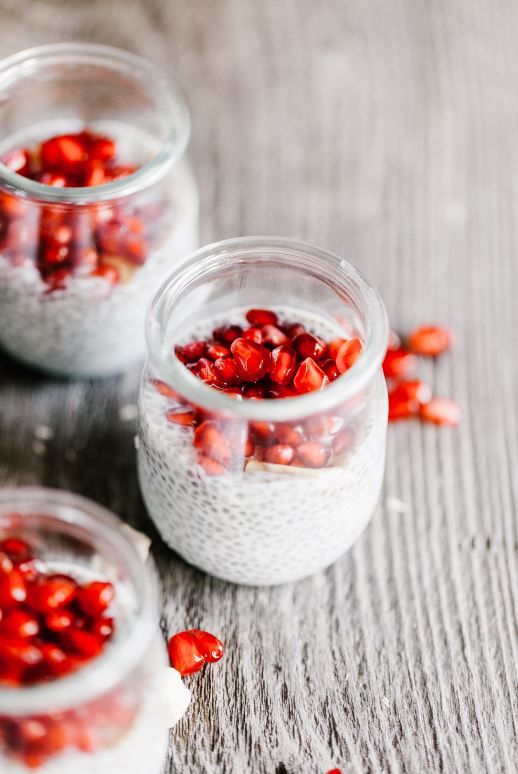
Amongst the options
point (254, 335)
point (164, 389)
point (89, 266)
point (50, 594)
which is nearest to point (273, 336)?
point (254, 335)

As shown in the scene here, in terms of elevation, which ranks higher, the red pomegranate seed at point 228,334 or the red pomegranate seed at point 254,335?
the red pomegranate seed at point 254,335

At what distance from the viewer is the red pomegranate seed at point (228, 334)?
1.01m

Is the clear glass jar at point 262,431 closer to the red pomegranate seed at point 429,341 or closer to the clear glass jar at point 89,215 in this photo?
the clear glass jar at point 89,215

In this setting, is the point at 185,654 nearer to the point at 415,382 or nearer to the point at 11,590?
the point at 11,590

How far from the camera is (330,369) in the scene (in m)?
0.97

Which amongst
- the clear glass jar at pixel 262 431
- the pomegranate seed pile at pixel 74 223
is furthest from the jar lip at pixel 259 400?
the pomegranate seed pile at pixel 74 223

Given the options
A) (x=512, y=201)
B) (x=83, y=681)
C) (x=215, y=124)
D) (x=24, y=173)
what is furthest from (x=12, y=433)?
(x=512, y=201)

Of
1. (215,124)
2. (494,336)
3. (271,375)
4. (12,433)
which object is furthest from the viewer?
(215,124)

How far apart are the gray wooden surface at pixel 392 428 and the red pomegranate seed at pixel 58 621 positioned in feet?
0.67

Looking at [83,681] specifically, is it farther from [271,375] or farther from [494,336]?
[494,336]

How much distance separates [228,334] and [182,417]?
0.38ft

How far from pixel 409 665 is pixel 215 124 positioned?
887mm

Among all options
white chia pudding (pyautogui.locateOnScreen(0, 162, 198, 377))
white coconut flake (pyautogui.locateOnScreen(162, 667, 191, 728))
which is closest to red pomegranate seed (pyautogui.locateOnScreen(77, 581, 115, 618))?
white coconut flake (pyautogui.locateOnScreen(162, 667, 191, 728))

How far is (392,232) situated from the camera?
1414 millimetres
